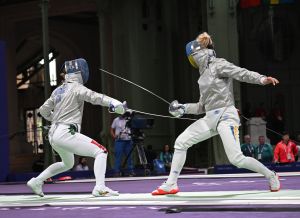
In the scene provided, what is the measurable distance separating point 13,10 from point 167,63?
6809 mm

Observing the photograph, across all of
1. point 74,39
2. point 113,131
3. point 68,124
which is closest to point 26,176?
point 113,131

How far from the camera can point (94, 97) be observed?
792 centimetres

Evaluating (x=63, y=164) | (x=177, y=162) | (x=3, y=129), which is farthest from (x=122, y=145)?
(x=177, y=162)

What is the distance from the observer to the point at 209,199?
6.76 meters

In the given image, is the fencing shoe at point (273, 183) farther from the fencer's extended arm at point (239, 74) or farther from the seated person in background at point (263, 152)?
the seated person in background at point (263, 152)

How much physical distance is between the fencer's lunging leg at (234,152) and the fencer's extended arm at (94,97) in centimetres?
133

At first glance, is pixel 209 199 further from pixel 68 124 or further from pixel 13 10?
pixel 13 10

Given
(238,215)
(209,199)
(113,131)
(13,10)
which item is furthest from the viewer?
(13,10)

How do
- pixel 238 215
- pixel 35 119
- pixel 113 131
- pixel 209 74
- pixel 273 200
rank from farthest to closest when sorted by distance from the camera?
pixel 35 119, pixel 113 131, pixel 209 74, pixel 273 200, pixel 238 215

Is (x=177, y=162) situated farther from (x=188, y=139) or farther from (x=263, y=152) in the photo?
(x=263, y=152)

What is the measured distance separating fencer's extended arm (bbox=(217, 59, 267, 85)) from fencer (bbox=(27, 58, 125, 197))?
1183mm

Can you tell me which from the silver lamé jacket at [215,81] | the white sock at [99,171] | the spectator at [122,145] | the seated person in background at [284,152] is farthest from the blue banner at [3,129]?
the silver lamé jacket at [215,81]

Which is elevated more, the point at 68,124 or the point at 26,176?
the point at 68,124

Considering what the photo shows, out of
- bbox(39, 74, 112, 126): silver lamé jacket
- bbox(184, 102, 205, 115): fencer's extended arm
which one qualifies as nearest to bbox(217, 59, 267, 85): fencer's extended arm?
bbox(184, 102, 205, 115): fencer's extended arm
